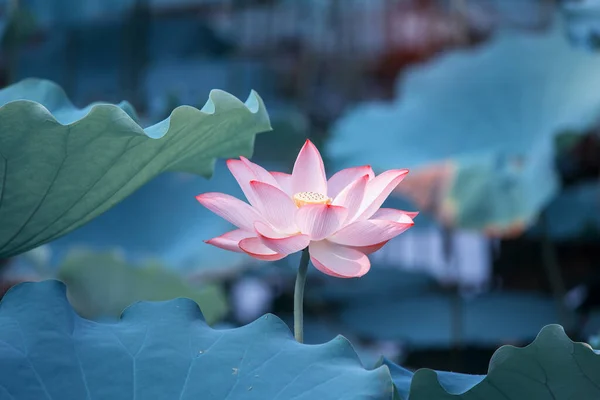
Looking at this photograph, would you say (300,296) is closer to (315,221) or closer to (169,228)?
(315,221)

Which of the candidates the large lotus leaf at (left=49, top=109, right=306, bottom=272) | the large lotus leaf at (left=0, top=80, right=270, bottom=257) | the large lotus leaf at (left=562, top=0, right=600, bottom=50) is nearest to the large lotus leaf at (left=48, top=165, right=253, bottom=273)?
the large lotus leaf at (left=49, top=109, right=306, bottom=272)

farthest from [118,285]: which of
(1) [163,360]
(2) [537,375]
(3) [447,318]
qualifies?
(2) [537,375]

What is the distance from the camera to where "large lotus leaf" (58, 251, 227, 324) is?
5.62 feet

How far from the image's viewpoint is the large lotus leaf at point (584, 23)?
1.73 meters

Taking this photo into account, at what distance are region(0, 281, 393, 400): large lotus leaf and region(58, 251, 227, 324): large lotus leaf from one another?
1045 mm

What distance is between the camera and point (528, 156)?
2143 mm

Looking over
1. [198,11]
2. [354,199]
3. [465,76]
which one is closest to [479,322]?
[465,76]

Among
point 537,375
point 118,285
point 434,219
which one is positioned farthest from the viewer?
point 434,219

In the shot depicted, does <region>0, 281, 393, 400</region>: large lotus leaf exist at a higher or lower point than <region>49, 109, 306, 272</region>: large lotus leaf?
higher

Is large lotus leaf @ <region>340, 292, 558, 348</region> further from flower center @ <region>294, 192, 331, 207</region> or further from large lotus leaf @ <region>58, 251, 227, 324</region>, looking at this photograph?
flower center @ <region>294, 192, 331, 207</region>

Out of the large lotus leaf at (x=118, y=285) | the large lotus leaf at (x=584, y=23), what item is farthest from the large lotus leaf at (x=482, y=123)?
the large lotus leaf at (x=118, y=285)

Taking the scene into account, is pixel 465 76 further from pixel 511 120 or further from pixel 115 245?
pixel 115 245

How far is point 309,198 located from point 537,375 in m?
0.21

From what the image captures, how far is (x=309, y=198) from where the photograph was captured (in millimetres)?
664
